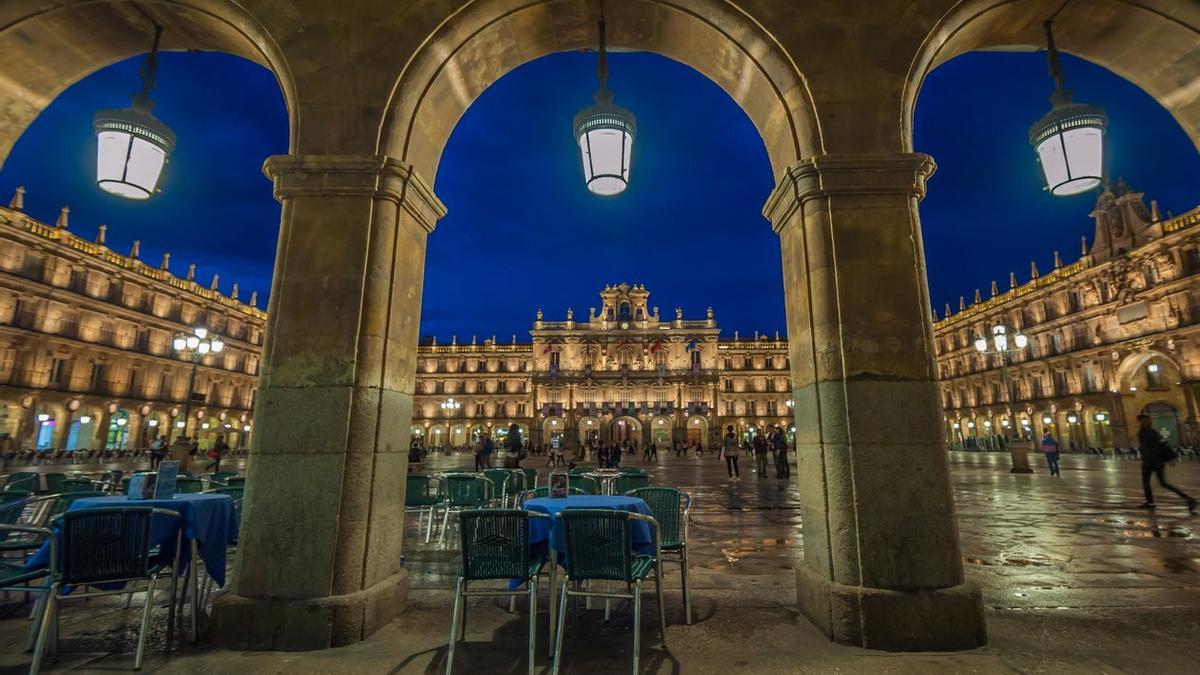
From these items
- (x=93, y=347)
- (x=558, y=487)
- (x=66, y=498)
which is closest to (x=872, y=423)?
(x=558, y=487)

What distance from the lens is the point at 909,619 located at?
2.70 m

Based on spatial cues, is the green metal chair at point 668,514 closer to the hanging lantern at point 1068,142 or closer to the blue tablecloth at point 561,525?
the blue tablecloth at point 561,525

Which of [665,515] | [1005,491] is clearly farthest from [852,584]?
[1005,491]

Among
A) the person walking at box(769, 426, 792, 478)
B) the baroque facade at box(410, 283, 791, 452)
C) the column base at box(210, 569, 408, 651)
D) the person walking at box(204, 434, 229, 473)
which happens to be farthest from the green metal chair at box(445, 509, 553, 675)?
the baroque facade at box(410, 283, 791, 452)

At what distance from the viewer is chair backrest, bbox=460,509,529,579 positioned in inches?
104

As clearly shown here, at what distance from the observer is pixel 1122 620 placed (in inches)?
117

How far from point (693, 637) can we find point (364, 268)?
9.06ft

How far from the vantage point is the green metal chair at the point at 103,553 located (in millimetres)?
2537

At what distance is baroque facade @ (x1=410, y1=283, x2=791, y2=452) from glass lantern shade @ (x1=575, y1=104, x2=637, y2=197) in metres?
44.3

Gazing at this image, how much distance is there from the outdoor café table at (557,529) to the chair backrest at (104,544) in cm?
190

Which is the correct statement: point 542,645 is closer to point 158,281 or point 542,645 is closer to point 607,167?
point 607,167

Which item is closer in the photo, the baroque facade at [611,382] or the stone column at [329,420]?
the stone column at [329,420]

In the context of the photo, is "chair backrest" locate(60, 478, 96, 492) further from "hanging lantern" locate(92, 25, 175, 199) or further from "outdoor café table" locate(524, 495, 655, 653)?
"outdoor café table" locate(524, 495, 655, 653)

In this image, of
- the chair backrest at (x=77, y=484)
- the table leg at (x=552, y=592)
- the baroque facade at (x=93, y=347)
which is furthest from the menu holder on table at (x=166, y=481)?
the baroque facade at (x=93, y=347)
